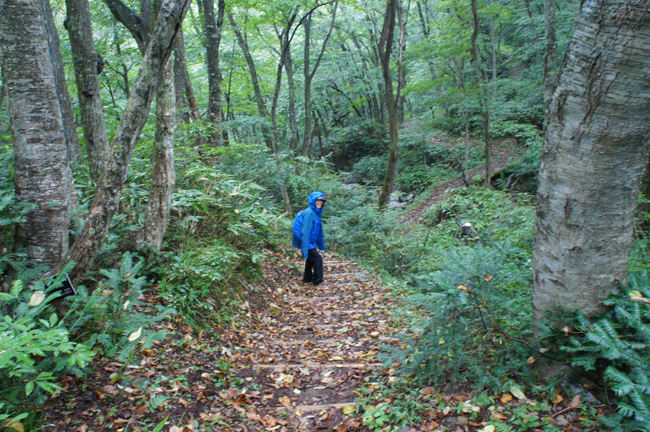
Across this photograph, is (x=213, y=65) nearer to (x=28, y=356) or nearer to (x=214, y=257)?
(x=214, y=257)

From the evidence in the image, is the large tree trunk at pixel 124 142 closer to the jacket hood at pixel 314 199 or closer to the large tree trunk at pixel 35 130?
the large tree trunk at pixel 35 130

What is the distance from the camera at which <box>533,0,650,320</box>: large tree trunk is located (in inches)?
89.2

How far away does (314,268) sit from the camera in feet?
25.3

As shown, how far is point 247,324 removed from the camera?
5.36 meters

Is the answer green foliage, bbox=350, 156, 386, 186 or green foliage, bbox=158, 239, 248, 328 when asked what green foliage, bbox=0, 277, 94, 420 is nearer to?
green foliage, bbox=158, 239, 248, 328

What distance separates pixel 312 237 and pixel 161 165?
→ 131 inches

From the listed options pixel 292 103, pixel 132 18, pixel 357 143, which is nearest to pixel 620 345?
pixel 132 18

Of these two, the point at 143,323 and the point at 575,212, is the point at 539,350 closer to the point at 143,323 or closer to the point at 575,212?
the point at 575,212

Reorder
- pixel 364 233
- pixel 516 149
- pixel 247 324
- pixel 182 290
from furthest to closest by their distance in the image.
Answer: pixel 516 149 → pixel 364 233 → pixel 247 324 → pixel 182 290

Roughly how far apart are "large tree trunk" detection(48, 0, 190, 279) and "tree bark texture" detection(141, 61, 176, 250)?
1.24m

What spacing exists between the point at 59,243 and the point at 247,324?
2.52 m

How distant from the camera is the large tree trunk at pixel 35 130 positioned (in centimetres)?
354

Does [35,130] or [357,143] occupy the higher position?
[35,130]

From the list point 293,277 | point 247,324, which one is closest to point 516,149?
point 293,277
